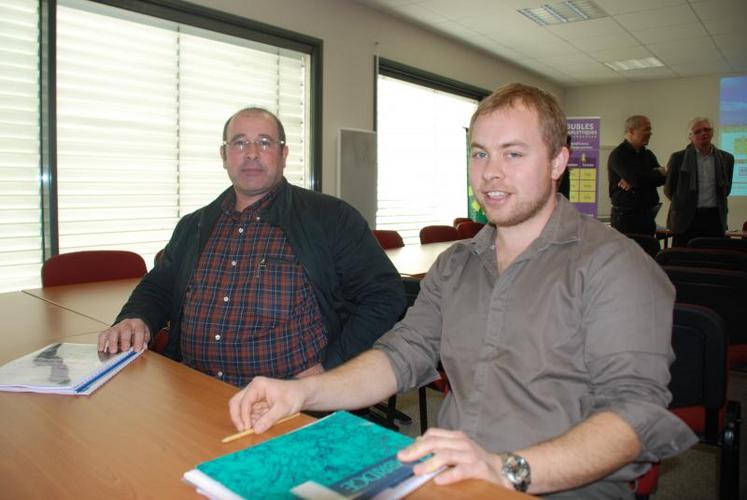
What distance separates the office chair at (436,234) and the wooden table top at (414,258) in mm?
425

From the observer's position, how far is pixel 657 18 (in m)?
6.52

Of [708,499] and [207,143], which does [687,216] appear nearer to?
[708,499]

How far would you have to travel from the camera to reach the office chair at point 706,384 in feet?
5.25

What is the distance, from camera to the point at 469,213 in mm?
8539

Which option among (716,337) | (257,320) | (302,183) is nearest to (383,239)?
(302,183)

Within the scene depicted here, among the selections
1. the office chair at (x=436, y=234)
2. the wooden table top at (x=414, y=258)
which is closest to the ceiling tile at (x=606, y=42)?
the office chair at (x=436, y=234)

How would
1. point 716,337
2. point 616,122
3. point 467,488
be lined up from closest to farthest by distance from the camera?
point 467,488 < point 716,337 < point 616,122

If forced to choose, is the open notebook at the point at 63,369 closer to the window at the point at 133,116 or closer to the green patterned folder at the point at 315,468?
the green patterned folder at the point at 315,468

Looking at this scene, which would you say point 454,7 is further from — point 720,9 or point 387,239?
point 387,239

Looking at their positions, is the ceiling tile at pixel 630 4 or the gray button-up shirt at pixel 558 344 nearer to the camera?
the gray button-up shirt at pixel 558 344

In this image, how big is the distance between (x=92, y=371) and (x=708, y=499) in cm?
248

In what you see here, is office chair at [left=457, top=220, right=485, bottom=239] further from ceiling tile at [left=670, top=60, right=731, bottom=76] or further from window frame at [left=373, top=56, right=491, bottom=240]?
ceiling tile at [left=670, top=60, right=731, bottom=76]

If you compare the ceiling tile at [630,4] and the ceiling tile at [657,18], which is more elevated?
the ceiling tile at [657,18]

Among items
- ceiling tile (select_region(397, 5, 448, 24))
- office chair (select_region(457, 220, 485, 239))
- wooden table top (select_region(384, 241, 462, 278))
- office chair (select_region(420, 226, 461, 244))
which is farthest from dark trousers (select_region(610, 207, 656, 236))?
ceiling tile (select_region(397, 5, 448, 24))
